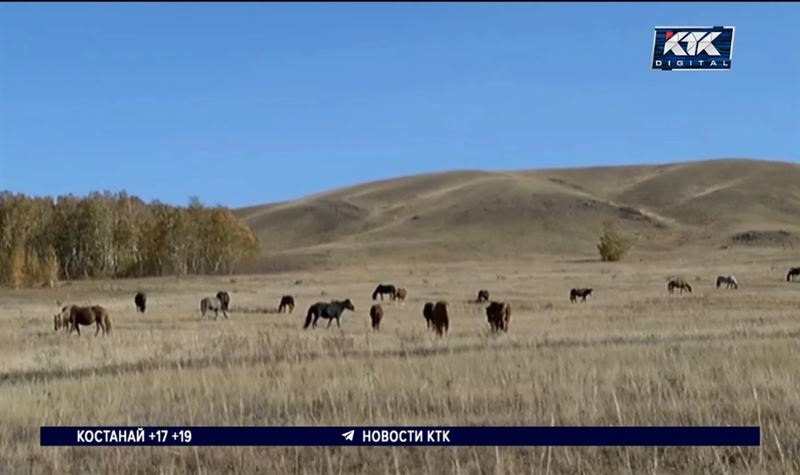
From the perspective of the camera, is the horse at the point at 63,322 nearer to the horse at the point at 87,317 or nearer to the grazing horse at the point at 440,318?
the horse at the point at 87,317

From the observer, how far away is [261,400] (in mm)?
10406

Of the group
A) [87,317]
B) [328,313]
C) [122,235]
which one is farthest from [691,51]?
[122,235]

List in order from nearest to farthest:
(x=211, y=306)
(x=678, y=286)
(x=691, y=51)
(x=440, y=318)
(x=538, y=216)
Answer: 1. (x=691, y=51)
2. (x=440, y=318)
3. (x=211, y=306)
4. (x=678, y=286)
5. (x=538, y=216)

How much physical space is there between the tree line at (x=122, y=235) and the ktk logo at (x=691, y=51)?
7961 cm

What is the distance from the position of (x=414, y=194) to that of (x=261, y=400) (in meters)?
187

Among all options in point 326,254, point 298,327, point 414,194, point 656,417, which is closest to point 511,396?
point 656,417

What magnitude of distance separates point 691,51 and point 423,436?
5144 millimetres

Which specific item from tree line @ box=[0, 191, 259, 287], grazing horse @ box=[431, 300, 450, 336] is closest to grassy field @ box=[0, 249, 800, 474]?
grazing horse @ box=[431, 300, 450, 336]

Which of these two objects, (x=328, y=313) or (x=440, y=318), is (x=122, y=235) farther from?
(x=440, y=318)

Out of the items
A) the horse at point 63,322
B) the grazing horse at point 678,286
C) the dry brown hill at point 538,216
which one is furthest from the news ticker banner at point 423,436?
the dry brown hill at point 538,216

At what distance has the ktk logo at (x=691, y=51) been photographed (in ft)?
31.4

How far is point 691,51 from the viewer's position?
31.5 ft

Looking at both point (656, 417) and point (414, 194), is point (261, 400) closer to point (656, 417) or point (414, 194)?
point (656, 417)

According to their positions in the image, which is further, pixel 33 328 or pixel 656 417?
pixel 33 328
